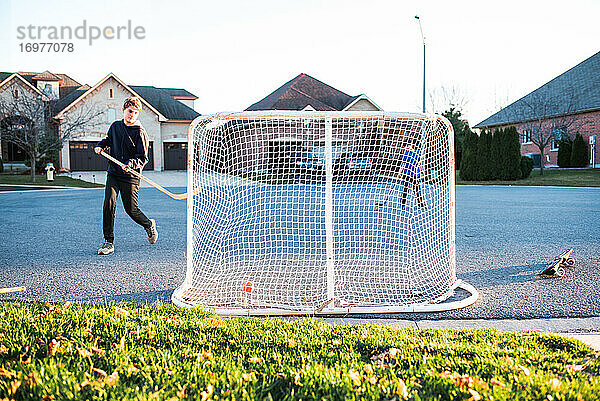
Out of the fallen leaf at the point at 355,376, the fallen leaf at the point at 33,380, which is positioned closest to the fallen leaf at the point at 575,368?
the fallen leaf at the point at 355,376

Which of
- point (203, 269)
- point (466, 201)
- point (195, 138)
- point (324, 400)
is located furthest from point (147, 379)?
point (466, 201)

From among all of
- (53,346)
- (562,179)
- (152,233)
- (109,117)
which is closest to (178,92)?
(109,117)

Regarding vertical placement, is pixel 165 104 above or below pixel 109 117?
above

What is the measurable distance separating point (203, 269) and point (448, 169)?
2.97m

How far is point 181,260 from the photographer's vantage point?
7.28m

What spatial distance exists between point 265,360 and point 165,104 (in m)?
48.2

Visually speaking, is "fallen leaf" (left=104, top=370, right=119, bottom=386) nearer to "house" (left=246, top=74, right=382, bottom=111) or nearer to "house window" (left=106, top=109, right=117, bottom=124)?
"house" (left=246, top=74, right=382, bottom=111)

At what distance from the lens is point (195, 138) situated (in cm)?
563

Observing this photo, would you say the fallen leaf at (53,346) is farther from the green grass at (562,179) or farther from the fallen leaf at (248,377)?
the green grass at (562,179)

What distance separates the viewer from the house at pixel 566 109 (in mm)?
36812

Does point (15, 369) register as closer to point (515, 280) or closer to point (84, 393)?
point (84, 393)

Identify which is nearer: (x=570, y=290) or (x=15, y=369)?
(x=15, y=369)

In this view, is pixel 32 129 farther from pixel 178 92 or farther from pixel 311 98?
pixel 178 92

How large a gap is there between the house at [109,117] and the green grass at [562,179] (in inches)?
969
